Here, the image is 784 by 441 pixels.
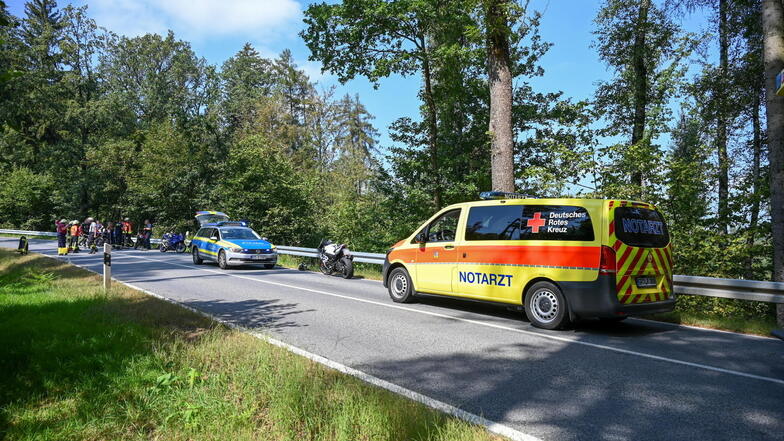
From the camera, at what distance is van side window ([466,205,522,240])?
7.89m

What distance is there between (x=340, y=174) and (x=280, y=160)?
1626 centimetres

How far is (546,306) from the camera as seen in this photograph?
24.0ft

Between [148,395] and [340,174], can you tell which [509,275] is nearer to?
[148,395]

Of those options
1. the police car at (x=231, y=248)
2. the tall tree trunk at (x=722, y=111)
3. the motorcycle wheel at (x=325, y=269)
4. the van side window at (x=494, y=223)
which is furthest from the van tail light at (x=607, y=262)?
the police car at (x=231, y=248)

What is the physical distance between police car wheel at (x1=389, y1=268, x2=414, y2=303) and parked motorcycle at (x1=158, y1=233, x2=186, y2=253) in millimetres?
20349

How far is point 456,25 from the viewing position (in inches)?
714

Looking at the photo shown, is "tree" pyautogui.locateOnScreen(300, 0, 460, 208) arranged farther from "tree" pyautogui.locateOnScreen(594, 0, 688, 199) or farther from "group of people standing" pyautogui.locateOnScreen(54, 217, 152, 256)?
"group of people standing" pyautogui.locateOnScreen(54, 217, 152, 256)

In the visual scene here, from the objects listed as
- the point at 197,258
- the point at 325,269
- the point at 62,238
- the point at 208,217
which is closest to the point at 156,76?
the point at 208,217

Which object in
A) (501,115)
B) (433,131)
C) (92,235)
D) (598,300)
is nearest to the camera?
(598,300)

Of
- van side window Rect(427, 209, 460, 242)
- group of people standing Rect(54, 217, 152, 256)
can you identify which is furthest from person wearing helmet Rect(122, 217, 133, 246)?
van side window Rect(427, 209, 460, 242)

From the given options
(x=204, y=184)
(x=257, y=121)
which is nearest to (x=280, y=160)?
(x=204, y=184)

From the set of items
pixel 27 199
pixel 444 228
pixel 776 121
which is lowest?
pixel 444 228

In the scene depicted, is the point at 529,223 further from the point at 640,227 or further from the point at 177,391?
the point at 177,391

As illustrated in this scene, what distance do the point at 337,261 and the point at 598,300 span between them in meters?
9.76
